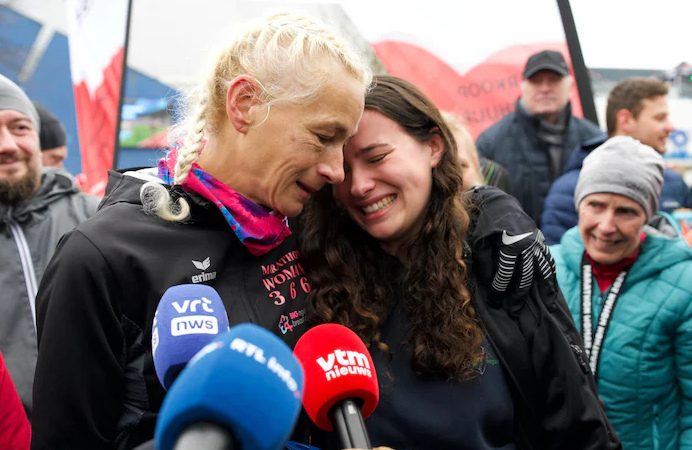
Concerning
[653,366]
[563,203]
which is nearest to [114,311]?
[653,366]

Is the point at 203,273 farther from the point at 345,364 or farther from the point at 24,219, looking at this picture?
the point at 24,219

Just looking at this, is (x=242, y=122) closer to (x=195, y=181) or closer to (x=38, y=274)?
(x=195, y=181)

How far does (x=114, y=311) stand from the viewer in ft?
4.87

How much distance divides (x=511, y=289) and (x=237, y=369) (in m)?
1.21

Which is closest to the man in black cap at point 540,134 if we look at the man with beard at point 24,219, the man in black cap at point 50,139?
the man with beard at point 24,219

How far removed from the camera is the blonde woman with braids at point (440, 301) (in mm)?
1790

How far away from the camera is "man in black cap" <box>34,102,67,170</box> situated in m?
5.00

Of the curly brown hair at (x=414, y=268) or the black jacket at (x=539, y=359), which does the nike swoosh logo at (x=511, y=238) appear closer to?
the black jacket at (x=539, y=359)

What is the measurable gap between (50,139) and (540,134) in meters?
3.68

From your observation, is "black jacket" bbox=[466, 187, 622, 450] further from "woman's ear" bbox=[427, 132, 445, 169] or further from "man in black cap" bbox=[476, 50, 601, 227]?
"man in black cap" bbox=[476, 50, 601, 227]

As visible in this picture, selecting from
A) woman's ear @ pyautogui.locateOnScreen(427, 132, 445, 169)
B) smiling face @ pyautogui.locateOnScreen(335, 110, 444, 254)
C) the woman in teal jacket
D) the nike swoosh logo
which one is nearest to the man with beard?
smiling face @ pyautogui.locateOnScreen(335, 110, 444, 254)

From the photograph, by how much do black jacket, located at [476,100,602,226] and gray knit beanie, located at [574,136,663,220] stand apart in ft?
4.05

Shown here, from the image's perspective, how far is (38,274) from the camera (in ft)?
9.78

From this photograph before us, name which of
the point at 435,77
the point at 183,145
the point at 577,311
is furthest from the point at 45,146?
the point at 577,311
